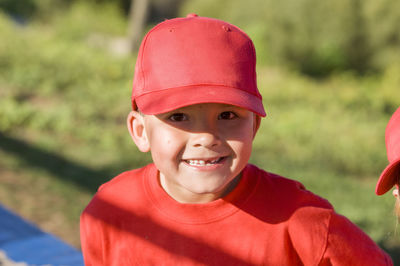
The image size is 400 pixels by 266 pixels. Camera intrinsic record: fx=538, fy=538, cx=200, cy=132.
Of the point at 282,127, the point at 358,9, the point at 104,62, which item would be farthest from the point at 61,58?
the point at 358,9

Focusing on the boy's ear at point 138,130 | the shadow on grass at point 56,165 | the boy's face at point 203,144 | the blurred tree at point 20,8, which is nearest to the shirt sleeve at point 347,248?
the boy's face at point 203,144

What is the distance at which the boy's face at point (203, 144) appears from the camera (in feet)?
5.33

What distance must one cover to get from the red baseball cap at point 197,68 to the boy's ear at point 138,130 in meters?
0.14

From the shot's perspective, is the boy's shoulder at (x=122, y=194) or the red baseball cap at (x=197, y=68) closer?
the red baseball cap at (x=197, y=68)

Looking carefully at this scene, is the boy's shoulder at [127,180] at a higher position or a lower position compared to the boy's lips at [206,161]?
lower

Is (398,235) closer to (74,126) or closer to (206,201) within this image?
(206,201)

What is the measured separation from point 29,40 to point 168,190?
8.13 m

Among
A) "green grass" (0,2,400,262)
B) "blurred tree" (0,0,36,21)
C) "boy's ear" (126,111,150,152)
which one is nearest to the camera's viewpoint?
"boy's ear" (126,111,150,152)

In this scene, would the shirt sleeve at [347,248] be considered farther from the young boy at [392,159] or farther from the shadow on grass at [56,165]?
the shadow on grass at [56,165]

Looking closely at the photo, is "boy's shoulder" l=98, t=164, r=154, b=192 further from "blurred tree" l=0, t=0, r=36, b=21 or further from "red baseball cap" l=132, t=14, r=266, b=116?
"blurred tree" l=0, t=0, r=36, b=21

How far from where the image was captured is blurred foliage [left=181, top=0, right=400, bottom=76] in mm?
8266

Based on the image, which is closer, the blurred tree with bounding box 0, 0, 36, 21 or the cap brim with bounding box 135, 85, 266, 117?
the cap brim with bounding box 135, 85, 266, 117

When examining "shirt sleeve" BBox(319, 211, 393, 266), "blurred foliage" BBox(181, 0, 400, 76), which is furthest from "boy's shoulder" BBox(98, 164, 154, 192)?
"blurred foliage" BBox(181, 0, 400, 76)

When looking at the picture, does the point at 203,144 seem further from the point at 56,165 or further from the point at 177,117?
the point at 56,165
